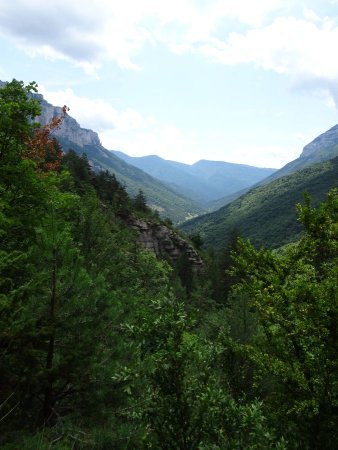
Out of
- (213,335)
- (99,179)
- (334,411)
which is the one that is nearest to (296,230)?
(99,179)

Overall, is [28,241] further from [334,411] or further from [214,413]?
[334,411]

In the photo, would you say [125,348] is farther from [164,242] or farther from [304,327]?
[164,242]

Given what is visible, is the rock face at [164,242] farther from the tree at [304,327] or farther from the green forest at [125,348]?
the tree at [304,327]

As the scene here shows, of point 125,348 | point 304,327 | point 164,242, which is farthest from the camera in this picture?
point 164,242

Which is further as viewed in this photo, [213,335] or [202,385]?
[213,335]

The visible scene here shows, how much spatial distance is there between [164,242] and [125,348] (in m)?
68.4

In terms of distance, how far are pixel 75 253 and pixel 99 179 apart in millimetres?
67981

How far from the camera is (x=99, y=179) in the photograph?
75562 millimetres

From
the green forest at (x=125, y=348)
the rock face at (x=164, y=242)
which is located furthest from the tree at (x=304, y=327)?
the rock face at (x=164, y=242)

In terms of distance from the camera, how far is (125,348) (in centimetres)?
952

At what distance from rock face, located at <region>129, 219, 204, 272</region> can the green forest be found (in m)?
57.2

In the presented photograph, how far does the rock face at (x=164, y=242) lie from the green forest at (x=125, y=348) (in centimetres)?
5721

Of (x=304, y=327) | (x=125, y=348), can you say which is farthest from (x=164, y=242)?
(x=125, y=348)

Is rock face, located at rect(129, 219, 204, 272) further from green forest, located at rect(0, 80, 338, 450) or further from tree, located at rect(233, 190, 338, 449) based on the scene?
tree, located at rect(233, 190, 338, 449)
